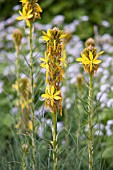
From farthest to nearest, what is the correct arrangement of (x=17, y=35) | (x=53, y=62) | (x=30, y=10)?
(x=17, y=35)
(x=30, y=10)
(x=53, y=62)

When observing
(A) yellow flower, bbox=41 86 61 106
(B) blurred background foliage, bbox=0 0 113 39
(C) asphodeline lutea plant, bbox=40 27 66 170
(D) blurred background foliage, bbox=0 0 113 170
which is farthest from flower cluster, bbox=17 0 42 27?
(B) blurred background foliage, bbox=0 0 113 39

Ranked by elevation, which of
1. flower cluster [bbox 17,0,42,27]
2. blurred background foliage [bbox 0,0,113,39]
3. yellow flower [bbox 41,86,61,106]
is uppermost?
blurred background foliage [bbox 0,0,113,39]

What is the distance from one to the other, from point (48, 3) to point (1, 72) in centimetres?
200

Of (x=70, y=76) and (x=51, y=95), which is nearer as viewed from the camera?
(x=51, y=95)

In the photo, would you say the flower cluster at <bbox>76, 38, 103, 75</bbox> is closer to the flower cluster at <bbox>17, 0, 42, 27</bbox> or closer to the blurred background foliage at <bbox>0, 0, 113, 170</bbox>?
the flower cluster at <bbox>17, 0, 42, 27</bbox>

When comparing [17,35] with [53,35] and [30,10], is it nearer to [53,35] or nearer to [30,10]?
[30,10]

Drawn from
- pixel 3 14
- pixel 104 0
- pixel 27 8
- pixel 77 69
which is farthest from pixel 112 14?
pixel 27 8

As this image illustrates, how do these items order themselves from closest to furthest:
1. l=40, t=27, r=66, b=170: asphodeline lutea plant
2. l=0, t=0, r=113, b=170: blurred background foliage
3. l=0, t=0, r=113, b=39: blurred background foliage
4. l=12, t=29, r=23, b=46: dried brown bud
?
l=40, t=27, r=66, b=170: asphodeline lutea plant
l=12, t=29, r=23, b=46: dried brown bud
l=0, t=0, r=113, b=170: blurred background foliage
l=0, t=0, r=113, b=39: blurred background foliage

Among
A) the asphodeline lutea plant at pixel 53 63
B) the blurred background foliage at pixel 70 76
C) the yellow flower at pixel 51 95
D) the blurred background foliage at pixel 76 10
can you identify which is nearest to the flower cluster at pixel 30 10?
the asphodeline lutea plant at pixel 53 63

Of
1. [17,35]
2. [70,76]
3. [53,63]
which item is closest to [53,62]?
[53,63]

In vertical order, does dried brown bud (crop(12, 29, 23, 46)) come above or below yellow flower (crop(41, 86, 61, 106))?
above

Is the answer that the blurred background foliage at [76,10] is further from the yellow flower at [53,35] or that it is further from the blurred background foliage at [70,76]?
the yellow flower at [53,35]

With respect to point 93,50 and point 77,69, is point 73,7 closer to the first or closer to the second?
point 77,69

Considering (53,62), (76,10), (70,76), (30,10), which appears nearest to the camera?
(53,62)
